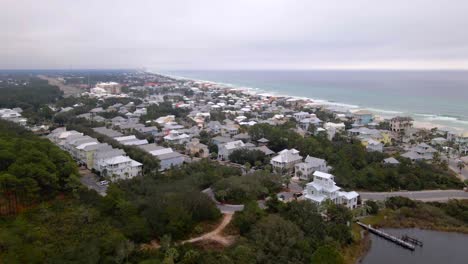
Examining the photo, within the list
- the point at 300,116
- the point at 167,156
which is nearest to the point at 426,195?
the point at 167,156

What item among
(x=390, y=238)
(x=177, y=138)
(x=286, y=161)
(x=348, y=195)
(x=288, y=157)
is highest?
(x=288, y=157)

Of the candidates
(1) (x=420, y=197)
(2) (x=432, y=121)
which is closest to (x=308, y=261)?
(1) (x=420, y=197)

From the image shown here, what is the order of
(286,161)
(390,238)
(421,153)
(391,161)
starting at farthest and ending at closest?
(421,153), (391,161), (286,161), (390,238)

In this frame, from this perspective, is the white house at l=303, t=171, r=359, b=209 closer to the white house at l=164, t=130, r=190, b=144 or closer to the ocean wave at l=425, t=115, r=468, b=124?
the white house at l=164, t=130, r=190, b=144

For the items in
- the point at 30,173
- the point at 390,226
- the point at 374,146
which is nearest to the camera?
the point at 390,226

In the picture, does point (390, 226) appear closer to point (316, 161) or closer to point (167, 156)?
point (316, 161)

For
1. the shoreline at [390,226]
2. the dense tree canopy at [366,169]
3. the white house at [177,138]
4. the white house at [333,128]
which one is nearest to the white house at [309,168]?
the dense tree canopy at [366,169]
